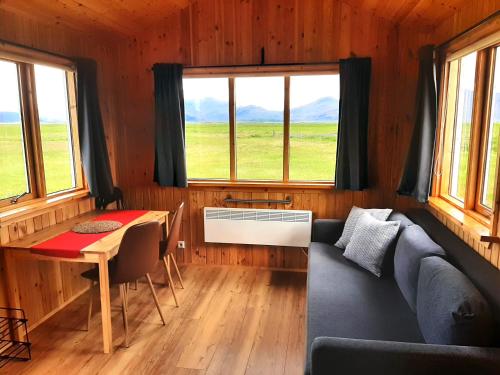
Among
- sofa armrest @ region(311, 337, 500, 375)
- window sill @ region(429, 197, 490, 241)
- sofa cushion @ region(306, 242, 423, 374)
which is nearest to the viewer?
sofa armrest @ region(311, 337, 500, 375)

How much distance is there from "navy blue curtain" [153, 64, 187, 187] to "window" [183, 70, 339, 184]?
20 centimetres

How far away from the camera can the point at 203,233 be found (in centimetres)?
385

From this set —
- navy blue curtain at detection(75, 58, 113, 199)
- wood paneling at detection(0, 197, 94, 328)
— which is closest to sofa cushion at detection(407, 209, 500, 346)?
wood paneling at detection(0, 197, 94, 328)

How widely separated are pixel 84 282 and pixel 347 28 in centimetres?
335

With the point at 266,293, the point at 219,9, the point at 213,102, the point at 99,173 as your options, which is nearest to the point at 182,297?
the point at 266,293

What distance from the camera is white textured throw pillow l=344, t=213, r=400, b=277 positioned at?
2.60m

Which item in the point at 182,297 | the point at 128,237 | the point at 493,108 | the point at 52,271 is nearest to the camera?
the point at 493,108

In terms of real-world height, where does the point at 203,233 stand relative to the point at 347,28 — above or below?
below

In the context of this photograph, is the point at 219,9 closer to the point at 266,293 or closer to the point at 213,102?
the point at 213,102

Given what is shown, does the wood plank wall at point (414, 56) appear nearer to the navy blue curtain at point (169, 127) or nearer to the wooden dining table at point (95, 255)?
the navy blue curtain at point (169, 127)

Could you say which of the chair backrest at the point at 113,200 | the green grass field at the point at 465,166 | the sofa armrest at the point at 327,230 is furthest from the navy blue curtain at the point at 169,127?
the green grass field at the point at 465,166

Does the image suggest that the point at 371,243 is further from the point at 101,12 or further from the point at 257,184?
the point at 101,12

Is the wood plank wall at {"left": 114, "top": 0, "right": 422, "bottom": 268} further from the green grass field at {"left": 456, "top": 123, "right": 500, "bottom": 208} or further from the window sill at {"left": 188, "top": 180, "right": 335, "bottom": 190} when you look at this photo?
the green grass field at {"left": 456, "top": 123, "right": 500, "bottom": 208}

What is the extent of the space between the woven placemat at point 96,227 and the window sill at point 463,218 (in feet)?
7.89
